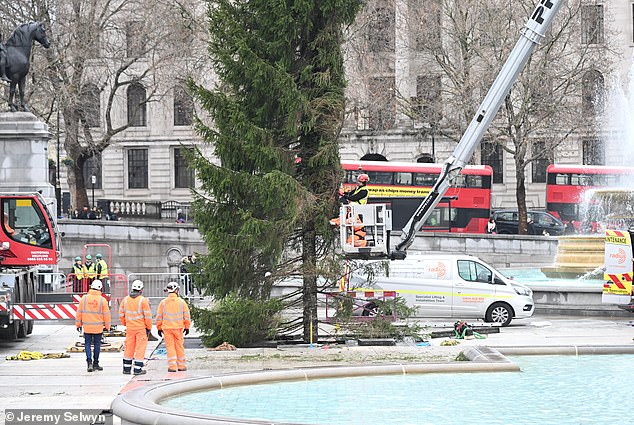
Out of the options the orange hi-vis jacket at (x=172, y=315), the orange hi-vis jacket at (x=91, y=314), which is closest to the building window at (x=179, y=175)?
the orange hi-vis jacket at (x=91, y=314)

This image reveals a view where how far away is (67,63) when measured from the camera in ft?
174

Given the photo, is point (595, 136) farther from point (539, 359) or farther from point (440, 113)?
point (539, 359)

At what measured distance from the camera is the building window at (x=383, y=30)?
57750 mm

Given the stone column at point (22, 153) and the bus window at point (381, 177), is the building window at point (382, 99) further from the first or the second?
the stone column at point (22, 153)

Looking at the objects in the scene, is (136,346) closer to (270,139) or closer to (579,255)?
(270,139)

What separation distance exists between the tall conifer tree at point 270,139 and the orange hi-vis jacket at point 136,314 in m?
Answer: 2.54

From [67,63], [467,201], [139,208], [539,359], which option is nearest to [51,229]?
[539,359]

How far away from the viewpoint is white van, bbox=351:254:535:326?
98.1ft

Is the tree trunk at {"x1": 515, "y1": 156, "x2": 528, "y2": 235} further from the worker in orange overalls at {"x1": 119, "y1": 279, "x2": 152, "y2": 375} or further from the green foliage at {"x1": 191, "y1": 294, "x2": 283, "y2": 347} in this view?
the worker in orange overalls at {"x1": 119, "y1": 279, "x2": 152, "y2": 375}

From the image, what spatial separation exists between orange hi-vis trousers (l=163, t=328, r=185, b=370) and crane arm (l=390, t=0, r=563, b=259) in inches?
321

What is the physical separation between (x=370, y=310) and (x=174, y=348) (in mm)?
6195

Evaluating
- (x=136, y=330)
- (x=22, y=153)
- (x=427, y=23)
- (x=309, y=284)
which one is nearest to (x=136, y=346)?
(x=136, y=330)

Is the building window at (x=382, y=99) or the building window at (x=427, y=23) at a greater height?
the building window at (x=427, y=23)

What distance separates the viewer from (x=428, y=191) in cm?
5634
